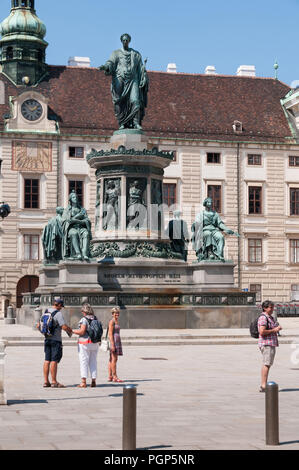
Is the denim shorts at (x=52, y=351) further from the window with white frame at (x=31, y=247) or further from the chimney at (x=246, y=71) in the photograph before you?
the chimney at (x=246, y=71)

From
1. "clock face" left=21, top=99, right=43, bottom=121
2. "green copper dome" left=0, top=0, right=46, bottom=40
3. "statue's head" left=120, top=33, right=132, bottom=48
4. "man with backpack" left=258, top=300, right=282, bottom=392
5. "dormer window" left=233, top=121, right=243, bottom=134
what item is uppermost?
"green copper dome" left=0, top=0, right=46, bottom=40

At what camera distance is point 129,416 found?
9.88m

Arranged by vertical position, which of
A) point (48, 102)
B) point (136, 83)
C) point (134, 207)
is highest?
point (48, 102)

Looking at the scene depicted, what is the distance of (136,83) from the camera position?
122ft

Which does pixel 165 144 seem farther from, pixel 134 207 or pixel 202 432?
pixel 202 432

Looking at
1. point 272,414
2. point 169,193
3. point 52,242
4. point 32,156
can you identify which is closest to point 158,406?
point 272,414

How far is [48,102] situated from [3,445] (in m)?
61.7

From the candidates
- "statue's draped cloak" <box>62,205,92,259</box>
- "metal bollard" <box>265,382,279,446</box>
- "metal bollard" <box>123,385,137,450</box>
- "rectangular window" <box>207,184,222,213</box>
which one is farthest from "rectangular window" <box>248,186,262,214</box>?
"metal bollard" <box>123,385,137,450</box>

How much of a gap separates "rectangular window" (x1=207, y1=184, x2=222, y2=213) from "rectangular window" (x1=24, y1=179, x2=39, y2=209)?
1298cm

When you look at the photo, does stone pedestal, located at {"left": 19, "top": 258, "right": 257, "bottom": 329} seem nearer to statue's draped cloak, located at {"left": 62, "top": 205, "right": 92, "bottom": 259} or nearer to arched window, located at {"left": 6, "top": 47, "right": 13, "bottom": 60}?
statue's draped cloak, located at {"left": 62, "top": 205, "right": 92, "bottom": 259}

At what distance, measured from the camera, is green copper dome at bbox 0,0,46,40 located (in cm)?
7412

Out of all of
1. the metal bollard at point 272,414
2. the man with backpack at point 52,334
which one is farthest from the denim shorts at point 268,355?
the metal bollard at point 272,414

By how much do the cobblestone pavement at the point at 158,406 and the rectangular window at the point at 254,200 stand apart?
49789mm

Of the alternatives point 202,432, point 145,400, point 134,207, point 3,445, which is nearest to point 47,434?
point 3,445
